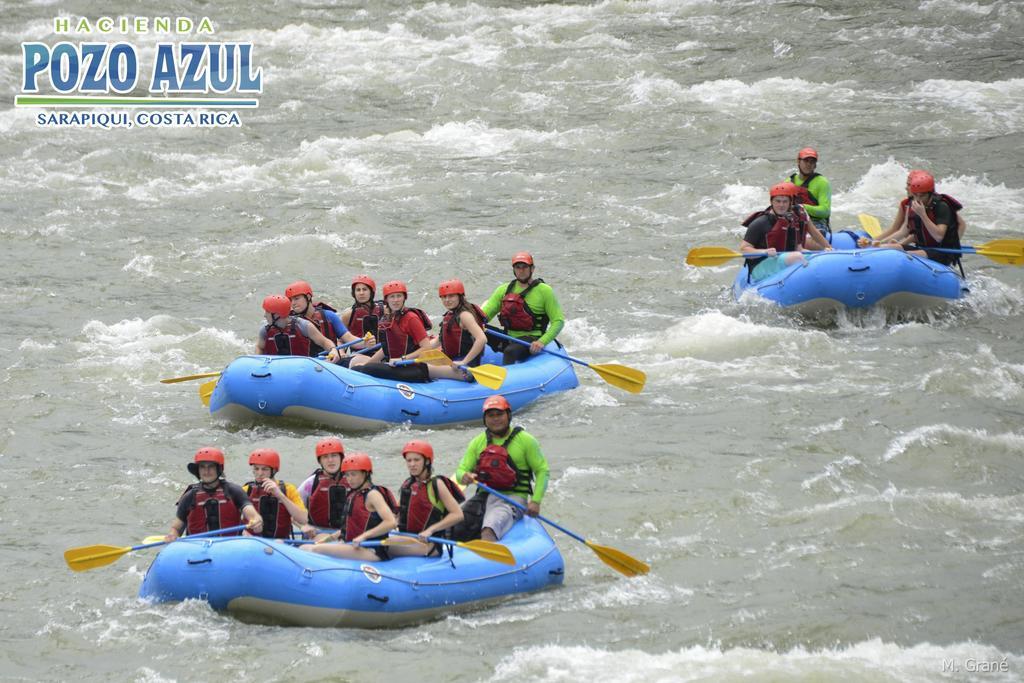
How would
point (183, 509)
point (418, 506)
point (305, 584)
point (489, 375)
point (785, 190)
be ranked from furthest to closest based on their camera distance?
point (785, 190) < point (489, 375) < point (183, 509) < point (418, 506) < point (305, 584)

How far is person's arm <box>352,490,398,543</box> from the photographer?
8.27 meters

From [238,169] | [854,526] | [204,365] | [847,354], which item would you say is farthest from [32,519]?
[238,169]

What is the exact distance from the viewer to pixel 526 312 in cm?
1212

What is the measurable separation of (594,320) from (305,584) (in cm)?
684

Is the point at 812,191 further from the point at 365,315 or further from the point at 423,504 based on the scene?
the point at 423,504

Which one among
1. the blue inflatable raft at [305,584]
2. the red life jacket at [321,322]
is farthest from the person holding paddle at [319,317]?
the blue inflatable raft at [305,584]

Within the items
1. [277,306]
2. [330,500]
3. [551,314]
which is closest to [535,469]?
[330,500]

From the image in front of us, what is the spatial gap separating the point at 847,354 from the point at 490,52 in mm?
13127

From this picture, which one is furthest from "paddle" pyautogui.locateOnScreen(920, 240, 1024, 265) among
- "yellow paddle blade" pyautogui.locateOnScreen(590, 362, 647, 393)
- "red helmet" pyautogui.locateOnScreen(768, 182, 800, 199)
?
"yellow paddle blade" pyautogui.locateOnScreen(590, 362, 647, 393)

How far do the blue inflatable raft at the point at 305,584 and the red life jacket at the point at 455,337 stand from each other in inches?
143

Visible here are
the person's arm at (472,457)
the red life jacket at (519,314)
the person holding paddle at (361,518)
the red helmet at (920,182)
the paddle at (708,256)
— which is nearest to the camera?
the person holding paddle at (361,518)

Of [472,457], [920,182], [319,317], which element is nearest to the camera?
[472,457]

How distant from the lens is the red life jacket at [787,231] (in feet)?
44.6

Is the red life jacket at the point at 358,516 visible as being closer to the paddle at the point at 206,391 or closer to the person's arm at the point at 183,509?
the person's arm at the point at 183,509
